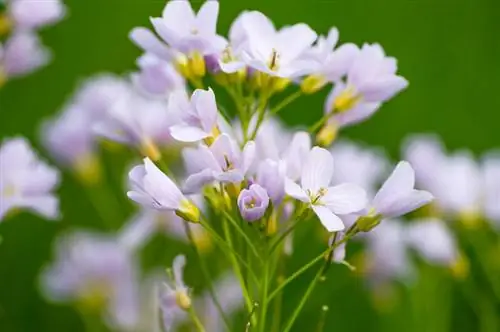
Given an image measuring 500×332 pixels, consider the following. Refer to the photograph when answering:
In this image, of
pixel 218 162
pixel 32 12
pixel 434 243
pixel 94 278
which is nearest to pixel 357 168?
pixel 434 243

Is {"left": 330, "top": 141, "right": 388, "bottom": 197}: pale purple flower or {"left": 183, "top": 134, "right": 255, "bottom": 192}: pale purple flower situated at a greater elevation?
{"left": 183, "top": 134, "right": 255, "bottom": 192}: pale purple flower

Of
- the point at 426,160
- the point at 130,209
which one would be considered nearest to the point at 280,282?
the point at 426,160

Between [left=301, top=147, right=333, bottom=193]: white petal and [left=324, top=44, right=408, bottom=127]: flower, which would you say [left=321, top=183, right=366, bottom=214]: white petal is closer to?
[left=301, top=147, right=333, bottom=193]: white petal

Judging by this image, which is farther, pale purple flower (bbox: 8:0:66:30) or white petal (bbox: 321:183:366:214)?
pale purple flower (bbox: 8:0:66:30)

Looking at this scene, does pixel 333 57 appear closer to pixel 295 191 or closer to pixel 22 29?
pixel 295 191

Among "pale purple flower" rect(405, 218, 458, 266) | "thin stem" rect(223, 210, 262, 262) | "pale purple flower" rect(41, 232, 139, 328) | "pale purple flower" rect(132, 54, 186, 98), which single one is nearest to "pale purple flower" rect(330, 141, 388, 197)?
"pale purple flower" rect(405, 218, 458, 266)

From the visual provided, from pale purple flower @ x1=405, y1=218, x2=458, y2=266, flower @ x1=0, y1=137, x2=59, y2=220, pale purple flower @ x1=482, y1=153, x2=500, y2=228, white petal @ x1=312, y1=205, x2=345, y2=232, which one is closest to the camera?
white petal @ x1=312, y1=205, x2=345, y2=232

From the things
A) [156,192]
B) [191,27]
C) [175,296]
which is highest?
[191,27]

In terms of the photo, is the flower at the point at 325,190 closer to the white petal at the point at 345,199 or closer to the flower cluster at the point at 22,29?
the white petal at the point at 345,199
